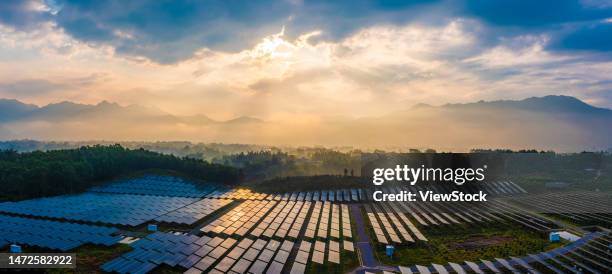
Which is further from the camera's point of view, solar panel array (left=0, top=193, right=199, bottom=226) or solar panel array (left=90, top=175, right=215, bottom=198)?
solar panel array (left=90, top=175, right=215, bottom=198)

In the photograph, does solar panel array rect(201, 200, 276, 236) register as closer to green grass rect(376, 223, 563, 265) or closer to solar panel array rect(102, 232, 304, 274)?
solar panel array rect(102, 232, 304, 274)

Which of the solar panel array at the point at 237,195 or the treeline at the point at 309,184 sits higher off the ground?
the treeline at the point at 309,184

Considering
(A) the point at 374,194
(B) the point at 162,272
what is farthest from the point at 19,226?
(A) the point at 374,194

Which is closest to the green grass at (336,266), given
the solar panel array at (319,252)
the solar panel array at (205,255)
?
the solar panel array at (319,252)

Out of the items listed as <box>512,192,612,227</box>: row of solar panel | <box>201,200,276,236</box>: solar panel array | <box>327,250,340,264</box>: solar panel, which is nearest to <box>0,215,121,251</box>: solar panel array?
<box>201,200,276,236</box>: solar panel array

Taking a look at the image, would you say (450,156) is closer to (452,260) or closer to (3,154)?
(452,260)

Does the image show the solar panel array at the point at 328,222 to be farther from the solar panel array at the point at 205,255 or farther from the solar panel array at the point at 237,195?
the solar panel array at the point at 237,195

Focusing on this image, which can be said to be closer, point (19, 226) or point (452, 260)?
point (452, 260)
